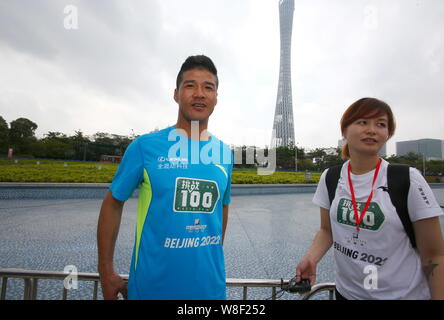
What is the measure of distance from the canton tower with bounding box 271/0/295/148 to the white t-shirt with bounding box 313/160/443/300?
161 feet

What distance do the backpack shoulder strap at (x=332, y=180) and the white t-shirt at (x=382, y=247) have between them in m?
0.11

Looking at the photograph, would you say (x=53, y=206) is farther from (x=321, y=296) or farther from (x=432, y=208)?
(x=432, y=208)

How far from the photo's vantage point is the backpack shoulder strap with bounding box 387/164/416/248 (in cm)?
90

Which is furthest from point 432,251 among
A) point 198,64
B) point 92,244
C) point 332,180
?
point 92,244

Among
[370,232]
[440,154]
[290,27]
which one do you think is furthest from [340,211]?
[440,154]

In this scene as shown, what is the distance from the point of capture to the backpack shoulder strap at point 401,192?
0.90 m

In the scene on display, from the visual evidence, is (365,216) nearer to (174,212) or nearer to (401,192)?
(401,192)

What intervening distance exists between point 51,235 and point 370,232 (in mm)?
5016

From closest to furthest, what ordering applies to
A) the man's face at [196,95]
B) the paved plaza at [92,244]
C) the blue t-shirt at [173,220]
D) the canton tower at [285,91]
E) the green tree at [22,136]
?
1. the blue t-shirt at [173,220]
2. the man's face at [196,95]
3. the paved plaza at [92,244]
4. the green tree at [22,136]
5. the canton tower at [285,91]

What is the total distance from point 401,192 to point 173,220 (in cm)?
95

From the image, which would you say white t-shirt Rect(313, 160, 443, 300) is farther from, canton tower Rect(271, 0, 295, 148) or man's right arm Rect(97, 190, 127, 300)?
canton tower Rect(271, 0, 295, 148)

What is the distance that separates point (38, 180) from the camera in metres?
8.79

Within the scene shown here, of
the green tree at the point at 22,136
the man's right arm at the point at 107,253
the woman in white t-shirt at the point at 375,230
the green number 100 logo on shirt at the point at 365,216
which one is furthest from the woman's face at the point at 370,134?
the green tree at the point at 22,136

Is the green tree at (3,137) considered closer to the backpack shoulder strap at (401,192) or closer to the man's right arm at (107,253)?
the man's right arm at (107,253)
